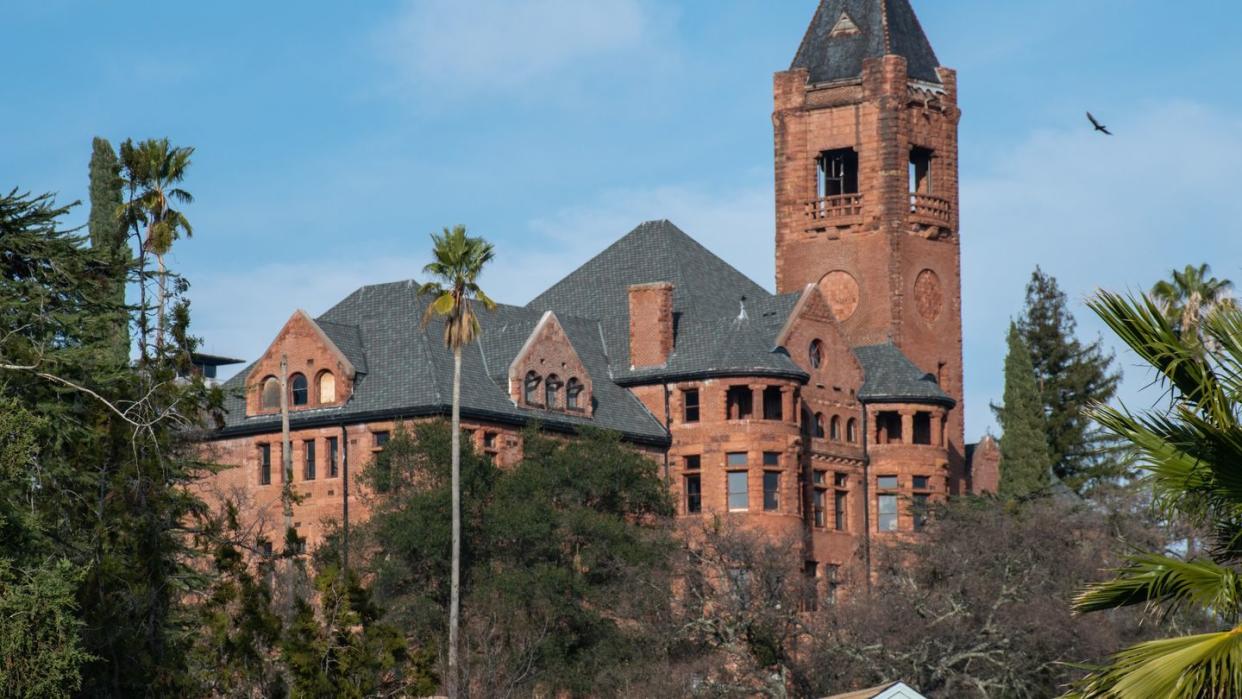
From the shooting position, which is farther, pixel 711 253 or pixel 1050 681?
pixel 711 253

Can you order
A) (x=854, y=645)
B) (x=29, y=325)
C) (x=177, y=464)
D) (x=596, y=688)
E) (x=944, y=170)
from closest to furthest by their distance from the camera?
(x=29, y=325), (x=177, y=464), (x=854, y=645), (x=596, y=688), (x=944, y=170)

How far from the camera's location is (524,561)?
61.8 m

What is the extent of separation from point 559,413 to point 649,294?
599 cm

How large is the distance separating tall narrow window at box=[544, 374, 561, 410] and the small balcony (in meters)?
13.5

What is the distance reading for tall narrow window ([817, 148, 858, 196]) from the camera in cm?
7956

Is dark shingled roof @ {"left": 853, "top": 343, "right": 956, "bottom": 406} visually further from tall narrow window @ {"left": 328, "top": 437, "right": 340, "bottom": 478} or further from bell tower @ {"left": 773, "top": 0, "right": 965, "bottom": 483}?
tall narrow window @ {"left": 328, "top": 437, "right": 340, "bottom": 478}

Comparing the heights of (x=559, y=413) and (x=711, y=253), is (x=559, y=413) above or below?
below

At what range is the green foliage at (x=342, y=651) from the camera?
104 feet

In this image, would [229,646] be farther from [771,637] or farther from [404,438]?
[404,438]

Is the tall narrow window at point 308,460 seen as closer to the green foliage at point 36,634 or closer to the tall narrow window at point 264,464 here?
the tall narrow window at point 264,464

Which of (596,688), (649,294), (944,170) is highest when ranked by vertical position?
(944,170)

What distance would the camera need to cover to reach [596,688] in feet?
196

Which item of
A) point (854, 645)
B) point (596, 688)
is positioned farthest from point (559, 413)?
point (854, 645)

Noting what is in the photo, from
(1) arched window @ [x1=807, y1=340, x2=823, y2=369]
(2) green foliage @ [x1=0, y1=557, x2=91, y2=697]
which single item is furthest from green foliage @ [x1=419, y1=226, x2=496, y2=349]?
(2) green foliage @ [x1=0, y1=557, x2=91, y2=697]
